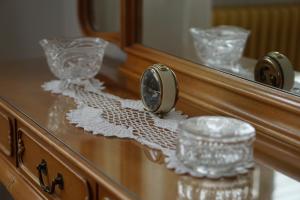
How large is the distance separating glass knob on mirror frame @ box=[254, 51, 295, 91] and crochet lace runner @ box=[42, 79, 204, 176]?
0.16 m

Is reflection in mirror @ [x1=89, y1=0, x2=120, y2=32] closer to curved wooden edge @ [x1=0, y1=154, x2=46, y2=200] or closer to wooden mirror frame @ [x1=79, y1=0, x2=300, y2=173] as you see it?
wooden mirror frame @ [x1=79, y1=0, x2=300, y2=173]

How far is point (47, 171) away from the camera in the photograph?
3.07ft

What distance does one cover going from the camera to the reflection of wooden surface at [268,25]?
3.02 feet

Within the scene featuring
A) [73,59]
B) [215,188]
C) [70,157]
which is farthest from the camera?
[73,59]

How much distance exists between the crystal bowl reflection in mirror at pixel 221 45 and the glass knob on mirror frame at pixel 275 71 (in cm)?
6

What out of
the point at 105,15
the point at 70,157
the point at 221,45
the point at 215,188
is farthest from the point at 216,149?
the point at 105,15

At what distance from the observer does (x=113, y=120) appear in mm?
965

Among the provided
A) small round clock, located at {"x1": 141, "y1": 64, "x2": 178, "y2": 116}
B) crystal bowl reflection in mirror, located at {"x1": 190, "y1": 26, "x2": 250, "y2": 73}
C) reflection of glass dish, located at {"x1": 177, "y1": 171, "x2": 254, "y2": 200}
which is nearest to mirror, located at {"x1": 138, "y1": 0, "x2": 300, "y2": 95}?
crystal bowl reflection in mirror, located at {"x1": 190, "y1": 26, "x2": 250, "y2": 73}

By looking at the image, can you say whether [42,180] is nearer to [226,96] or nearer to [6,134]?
[6,134]

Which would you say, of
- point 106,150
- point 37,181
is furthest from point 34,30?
point 106,150

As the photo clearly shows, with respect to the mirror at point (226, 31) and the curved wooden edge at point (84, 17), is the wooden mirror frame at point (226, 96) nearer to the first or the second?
the mirror at point (226, 31)

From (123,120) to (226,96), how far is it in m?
0.19

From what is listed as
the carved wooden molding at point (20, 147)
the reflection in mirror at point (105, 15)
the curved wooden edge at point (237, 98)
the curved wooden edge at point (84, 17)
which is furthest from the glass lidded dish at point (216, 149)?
the curved wooden edge at point (84, 17)

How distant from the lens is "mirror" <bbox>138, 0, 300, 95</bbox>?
3.05 ft
